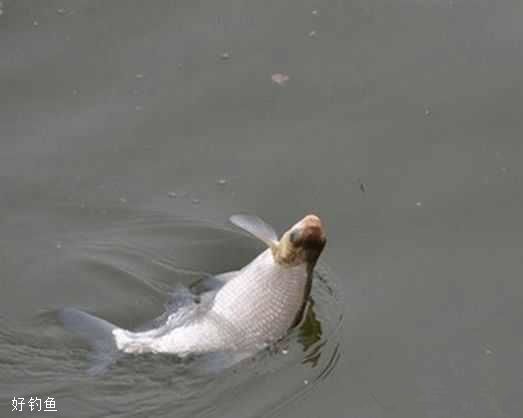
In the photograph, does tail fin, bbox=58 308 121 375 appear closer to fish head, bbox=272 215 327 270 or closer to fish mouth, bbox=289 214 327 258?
fish head, bbox=272 215 327 270

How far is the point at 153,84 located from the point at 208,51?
1.51 ft

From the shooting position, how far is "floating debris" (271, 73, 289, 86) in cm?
767

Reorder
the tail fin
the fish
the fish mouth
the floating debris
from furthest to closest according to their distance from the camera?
1. the floating debris
2. the tail fin
3. the fish
4. the fish mouth

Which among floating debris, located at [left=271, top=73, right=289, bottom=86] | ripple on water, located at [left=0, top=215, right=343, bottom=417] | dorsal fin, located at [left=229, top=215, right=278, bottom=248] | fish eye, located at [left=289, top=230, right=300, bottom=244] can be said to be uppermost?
fish eye, located at [left=289, top=230, right=300, bottom=244]

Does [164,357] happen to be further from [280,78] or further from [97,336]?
[280,78]

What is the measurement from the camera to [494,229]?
6.85 meters

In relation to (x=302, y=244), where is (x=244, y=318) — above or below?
below

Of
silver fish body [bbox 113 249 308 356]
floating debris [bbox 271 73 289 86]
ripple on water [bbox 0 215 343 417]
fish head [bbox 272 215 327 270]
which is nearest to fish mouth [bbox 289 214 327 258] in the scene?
fish head [bbox 272 215 327 270]

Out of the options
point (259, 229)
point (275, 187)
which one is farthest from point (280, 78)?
point (259, 229)

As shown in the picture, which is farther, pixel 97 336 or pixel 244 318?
pixel 97 336

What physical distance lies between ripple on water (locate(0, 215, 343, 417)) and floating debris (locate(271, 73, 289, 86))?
1.40m

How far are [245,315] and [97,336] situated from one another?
0.71 meters

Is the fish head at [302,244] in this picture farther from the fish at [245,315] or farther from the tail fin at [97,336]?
the tail fin at [97,336]

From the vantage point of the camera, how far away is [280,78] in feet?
25.3
